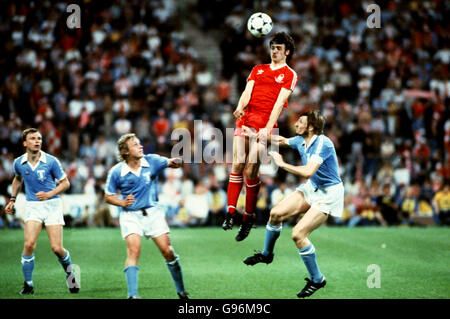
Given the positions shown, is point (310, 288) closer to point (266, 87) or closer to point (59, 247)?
point (266, 87)

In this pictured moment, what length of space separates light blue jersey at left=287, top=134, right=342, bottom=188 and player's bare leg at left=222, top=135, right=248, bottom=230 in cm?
64

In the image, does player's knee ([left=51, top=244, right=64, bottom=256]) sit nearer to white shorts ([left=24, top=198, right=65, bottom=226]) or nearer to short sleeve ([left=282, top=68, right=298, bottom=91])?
white shorts ([left=24, top=198, right=65, bottom=226])

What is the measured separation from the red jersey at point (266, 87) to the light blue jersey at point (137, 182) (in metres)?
1.45

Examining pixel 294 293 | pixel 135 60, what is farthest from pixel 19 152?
pixel 294 293

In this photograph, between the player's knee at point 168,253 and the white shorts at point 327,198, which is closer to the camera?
the player's knee at point 168,253

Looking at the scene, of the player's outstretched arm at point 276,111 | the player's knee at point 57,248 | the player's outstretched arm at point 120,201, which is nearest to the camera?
the player's outstretched arm at point 120,201

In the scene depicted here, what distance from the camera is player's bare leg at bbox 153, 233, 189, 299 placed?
8609 millimetres

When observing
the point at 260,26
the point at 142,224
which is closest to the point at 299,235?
the point at 142,224

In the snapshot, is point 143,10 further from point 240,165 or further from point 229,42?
point 240,165

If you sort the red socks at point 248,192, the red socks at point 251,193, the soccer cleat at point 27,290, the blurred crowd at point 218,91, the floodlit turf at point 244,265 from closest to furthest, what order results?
the red socks at point 248,192 < the red socks at point 251,193 < the soccer cleat at point 27,290 < the floodlit turf at point 244,265 < the blurred crowd at point 218,91

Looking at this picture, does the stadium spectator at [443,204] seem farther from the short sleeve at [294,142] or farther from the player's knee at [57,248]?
the player's knee at [57,248]

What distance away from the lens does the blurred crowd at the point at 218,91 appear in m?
18.6

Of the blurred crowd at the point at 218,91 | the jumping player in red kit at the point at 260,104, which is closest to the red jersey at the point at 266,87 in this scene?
the jumping player in red kit at the point at 260,104

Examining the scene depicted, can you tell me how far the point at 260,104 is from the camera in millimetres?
9188
